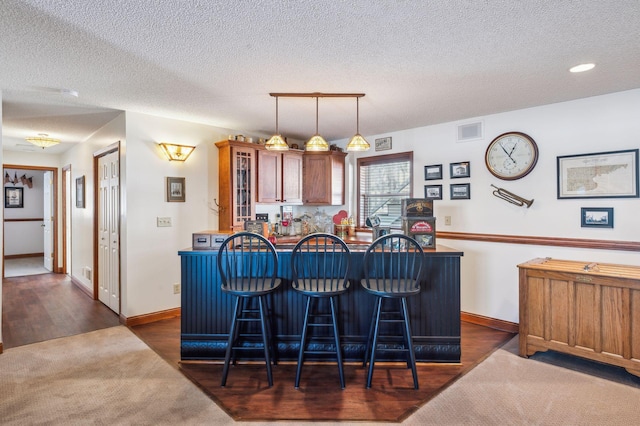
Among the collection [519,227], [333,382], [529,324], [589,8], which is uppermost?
[589,8]

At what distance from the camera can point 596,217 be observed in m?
3.14

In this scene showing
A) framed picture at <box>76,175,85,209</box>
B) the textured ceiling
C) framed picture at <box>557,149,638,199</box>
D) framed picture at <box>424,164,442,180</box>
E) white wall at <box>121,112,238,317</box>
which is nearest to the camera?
the textured ceiling

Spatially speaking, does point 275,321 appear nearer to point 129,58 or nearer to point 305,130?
point 129,58

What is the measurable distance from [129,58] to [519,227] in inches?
155

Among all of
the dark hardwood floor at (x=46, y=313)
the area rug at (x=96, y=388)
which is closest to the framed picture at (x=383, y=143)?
the area rug at (x=96, y=388)

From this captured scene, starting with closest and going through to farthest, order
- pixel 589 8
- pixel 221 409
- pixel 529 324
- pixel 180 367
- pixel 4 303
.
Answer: pixel 589 8, pixel 221 409, pixel 180 367, pixel 529 324, pixel 4 303

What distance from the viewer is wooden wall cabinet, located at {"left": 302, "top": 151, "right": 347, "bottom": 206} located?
5.07 meters

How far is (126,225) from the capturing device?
3.68m

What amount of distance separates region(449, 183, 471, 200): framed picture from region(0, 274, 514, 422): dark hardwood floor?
4.94 feet

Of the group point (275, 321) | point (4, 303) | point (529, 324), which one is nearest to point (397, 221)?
point (529, 324)

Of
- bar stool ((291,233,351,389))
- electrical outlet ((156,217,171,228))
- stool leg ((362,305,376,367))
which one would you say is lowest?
stool leg ((362,305,376,367))

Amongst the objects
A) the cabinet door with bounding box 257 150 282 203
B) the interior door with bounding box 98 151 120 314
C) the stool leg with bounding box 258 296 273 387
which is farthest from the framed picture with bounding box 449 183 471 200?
the interior door with bounding box 98 151 120 314

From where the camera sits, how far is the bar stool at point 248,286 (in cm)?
244

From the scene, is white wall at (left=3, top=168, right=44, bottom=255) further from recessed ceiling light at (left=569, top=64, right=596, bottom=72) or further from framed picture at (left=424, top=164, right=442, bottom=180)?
recessed ceiling light at (left=569, top=64, right=596, bottom=72)
